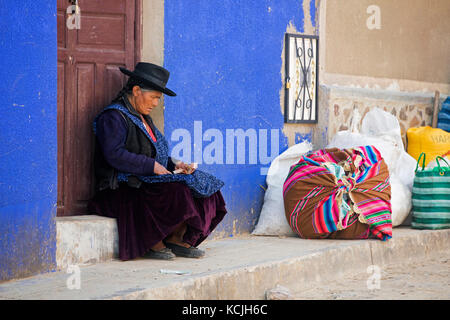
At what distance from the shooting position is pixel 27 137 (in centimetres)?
426

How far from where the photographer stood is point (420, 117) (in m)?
8.77

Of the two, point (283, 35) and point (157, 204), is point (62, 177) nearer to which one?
point (157, 204)

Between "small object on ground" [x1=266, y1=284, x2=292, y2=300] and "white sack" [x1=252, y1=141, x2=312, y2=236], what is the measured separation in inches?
66.4

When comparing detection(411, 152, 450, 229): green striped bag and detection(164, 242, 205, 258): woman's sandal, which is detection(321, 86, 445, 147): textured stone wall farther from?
detection(164, 242, 205, 258): woman's sandal

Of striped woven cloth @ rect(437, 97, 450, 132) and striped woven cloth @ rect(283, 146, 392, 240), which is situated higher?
striped woven cloth @ rect(437, 97, 450, 132)

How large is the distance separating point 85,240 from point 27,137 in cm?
87

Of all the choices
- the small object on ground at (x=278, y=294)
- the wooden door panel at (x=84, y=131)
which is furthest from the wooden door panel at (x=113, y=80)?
the small object on ground at (x=278, y=294)

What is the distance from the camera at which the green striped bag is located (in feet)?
21.9

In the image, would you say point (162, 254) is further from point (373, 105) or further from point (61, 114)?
point (373, 105)

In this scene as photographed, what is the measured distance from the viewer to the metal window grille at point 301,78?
6.88m

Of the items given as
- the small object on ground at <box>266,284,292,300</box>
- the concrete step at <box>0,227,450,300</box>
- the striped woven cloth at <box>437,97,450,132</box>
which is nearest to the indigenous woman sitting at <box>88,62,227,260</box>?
the concrete step at <box>0,227,450,300</box>

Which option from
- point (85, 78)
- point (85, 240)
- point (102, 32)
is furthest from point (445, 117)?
point (85, 240)

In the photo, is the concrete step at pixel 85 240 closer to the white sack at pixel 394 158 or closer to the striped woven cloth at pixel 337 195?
the striped woven cloth at pixel 337 195
